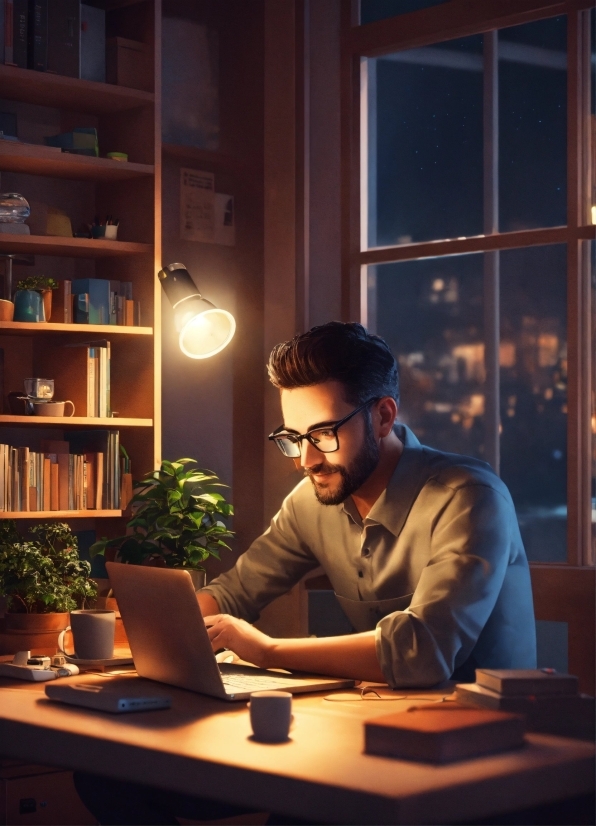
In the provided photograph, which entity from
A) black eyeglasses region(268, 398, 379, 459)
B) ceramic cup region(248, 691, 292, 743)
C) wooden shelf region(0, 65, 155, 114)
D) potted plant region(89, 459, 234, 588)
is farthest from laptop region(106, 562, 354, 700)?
wooden shelf region(0, 65, 155, 114)

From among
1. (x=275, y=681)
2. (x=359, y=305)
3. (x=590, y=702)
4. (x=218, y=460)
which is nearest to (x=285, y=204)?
(x=359, y=305)

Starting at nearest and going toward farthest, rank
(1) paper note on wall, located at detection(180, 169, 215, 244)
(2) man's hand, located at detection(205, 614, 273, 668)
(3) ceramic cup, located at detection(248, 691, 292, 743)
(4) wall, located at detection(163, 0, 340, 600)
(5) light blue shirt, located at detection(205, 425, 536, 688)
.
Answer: (3) ceramic cup, located at detection(248, 691, 292, 743) → (5) light blue shirt, located at detection(205, 425, 536, 688) → (2) man's hand, located at detection(205, 614, 273, 668) → (4) wall, located at detection(163, 0, 340, 600) → (1) paper note on wall, located at detection(180, 169, 215, 244)

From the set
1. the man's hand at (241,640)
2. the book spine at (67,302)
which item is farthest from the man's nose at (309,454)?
the book spine at (67,302)

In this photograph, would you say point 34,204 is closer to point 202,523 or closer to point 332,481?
point 202,523

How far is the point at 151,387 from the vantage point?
130 inches

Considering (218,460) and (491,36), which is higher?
(491,36)

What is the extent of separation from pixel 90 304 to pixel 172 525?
736 mm

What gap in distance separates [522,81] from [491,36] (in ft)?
1.02

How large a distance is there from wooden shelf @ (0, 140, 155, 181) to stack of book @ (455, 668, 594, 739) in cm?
216

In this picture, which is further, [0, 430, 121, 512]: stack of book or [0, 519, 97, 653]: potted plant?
[0, 430, 121, 512]: stack of book

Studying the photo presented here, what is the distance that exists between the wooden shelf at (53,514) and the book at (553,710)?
1817mm

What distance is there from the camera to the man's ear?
8.07 feet

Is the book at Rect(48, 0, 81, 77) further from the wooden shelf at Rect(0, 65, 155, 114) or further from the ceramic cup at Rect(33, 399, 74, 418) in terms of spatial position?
the ceramic cup at Rect(33, 399, 74, 418)

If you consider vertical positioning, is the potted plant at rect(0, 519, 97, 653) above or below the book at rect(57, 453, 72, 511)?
below
